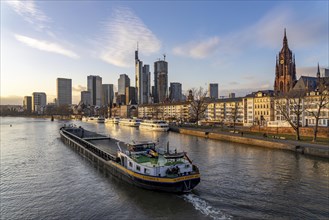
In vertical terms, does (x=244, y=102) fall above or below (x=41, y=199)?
above

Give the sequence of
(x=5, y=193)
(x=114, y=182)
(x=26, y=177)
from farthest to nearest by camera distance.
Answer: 1. (x=26, y=177)
2. (x=114, y=182)
3. (x=5, y=193)

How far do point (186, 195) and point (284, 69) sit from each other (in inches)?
5730

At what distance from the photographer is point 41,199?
3161 centimetres

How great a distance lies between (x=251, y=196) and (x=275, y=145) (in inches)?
1386

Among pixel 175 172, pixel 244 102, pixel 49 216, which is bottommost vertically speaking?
pixel 49 216

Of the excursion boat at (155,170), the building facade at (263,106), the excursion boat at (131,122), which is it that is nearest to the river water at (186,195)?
the excursion boat at (155,170)

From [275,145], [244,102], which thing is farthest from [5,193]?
[244,102]

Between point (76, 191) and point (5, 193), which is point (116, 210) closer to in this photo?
point (76, 191)

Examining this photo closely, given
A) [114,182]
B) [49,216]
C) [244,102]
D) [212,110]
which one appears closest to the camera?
[49,216]

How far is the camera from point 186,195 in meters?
31.1

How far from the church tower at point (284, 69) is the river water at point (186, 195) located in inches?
4511

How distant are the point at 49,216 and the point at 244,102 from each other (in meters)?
Answer: 133

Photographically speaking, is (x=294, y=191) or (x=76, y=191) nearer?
(x=294, y=191)

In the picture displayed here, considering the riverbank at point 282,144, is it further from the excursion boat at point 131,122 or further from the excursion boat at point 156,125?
the excursion boat at point 131,122
